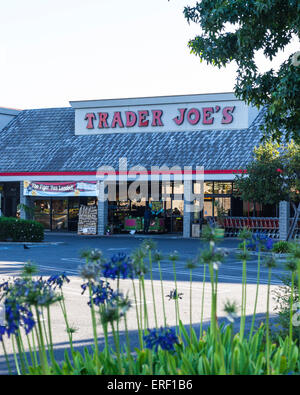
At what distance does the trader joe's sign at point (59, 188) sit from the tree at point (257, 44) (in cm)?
1992

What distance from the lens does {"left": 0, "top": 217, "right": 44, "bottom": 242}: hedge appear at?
86.3ft

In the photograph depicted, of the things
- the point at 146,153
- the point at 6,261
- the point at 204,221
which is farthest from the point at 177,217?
the point at 6,261

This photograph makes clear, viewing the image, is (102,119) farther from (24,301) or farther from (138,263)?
(24,301)

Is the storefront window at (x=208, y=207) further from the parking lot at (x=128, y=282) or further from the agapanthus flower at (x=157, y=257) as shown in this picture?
the agapanthus flower at (x=157, y=257)

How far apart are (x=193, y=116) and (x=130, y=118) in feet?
13.5

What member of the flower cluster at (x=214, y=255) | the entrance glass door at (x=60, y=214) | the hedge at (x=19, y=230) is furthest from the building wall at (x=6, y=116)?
the flower cluster at (x=214, y=255)

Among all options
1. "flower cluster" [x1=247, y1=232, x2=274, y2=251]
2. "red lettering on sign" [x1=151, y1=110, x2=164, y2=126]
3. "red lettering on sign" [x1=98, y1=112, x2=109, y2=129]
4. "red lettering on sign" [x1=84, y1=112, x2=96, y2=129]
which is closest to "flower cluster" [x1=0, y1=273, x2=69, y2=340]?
"flower cluster" [x1=247, y1=232, x2=274, y2=251]

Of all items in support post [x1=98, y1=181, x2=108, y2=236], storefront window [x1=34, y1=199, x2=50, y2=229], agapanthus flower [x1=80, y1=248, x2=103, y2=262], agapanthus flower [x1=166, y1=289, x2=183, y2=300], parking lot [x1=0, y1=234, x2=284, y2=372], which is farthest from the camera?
storefront window [x1=34, y1=199, x2=50, y2=229]

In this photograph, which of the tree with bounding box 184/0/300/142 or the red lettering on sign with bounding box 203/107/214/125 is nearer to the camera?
the tree with bounding box 184/0/300/142

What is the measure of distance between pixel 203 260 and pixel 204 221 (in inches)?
1100

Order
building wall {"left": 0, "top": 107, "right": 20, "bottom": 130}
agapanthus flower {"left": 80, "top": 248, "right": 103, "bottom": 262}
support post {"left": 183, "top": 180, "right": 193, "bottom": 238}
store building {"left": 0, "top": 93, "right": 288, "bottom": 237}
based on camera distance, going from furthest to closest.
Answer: building wall {"left": 0, "top": 107, "right": 20, "bottom": 130} → support post {"left": 183, "top": 180, "right": 193, "bottom": 238} → store building {"left": 0, "top": 93, "right": 288, "bottom": 237} → agapanthus flower {"left": 80, "top": 248, "right": 103, "bottom": 262}

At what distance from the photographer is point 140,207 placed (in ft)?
112

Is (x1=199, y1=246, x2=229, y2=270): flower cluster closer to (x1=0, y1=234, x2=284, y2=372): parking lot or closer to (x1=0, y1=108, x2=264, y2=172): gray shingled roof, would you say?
(x1=0, y1=234, x2=284, y2=372): parking lot

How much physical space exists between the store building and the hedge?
622 centimetres
